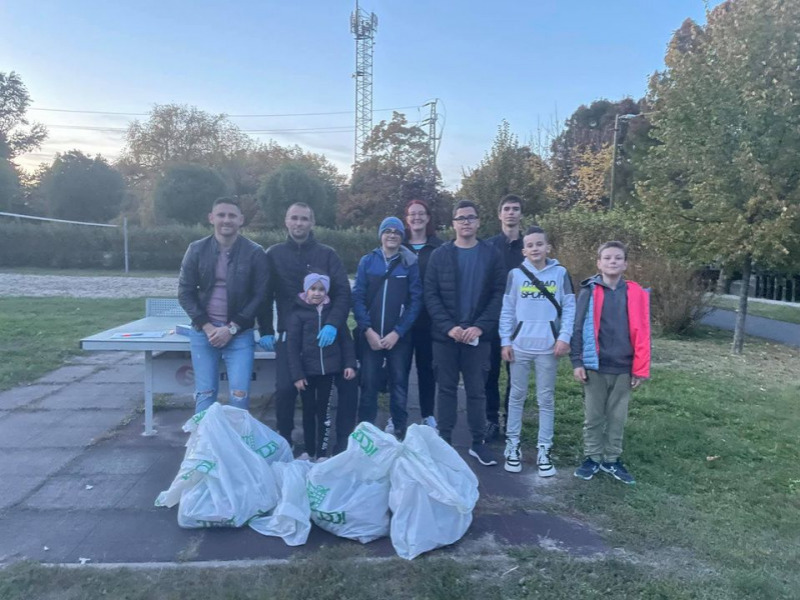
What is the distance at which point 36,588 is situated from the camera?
3162 millimetres

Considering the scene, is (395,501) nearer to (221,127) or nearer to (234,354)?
(234,354)

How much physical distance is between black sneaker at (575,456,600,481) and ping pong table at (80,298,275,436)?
2.53 meters

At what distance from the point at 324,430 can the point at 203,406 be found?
0.88 m

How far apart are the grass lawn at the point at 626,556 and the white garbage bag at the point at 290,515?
0.20m

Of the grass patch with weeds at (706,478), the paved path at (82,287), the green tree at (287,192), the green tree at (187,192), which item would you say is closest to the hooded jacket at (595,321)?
the grass patch with weeds at (706,478)

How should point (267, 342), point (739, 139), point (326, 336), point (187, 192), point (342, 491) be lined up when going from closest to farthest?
point (342, 491) < point (326, 336) < point (267, 342) < point (739, 139) < point (187, 192)

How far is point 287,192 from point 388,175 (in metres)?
7.46

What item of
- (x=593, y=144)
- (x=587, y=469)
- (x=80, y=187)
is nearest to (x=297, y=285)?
(x=587, y=469)

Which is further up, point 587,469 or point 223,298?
point 223,298

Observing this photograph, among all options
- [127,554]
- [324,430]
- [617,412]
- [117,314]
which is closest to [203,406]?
→ [324,430]

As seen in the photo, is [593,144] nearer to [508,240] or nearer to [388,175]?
[388,175]

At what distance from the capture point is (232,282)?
15.5 ft

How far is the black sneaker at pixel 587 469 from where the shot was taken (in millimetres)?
4703

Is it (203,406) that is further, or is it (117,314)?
(117,314)
